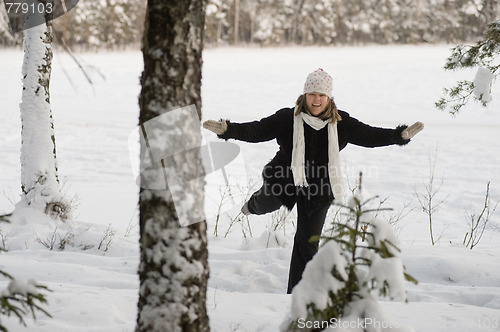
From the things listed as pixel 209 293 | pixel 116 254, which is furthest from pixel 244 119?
pixel 209 293

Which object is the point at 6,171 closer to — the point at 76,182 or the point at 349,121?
the point at 76,182

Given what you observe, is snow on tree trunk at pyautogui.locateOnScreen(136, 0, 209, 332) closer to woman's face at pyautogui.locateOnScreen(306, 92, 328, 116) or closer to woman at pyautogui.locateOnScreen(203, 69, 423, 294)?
woman at pyautogui.locateOnScreen(203, 69, 423, 294)

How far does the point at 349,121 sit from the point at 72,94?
64.7ft

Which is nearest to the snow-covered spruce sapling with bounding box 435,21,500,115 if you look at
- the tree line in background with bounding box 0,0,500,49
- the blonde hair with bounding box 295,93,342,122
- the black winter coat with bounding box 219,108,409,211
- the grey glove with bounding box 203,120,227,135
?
the black winter coat with bounding box 219,108,409,211

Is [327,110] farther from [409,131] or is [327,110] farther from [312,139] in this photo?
[409,131]

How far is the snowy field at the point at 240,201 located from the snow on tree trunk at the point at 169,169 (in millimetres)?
495

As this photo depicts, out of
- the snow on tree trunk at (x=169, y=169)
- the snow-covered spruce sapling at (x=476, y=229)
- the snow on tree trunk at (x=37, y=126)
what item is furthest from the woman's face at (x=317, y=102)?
the snow on tree trunk at (x=37, y=126)

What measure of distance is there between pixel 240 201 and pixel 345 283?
575 centimetres

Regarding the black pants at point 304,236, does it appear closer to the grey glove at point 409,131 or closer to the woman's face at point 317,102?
the woman's face at point 317,102

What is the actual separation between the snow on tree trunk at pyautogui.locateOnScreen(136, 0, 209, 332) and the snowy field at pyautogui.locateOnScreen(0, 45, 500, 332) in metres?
0.50

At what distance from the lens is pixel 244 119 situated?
16.3m

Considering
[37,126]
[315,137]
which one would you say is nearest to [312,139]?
[315,137]

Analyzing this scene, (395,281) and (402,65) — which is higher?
(402,65)

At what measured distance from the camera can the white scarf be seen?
140 inches
